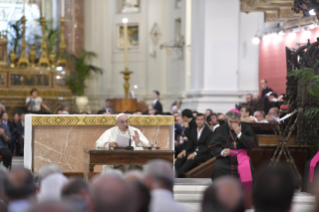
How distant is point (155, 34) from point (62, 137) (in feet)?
37.9

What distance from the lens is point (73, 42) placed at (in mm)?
19984

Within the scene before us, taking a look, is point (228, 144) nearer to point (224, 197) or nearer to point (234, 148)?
point (234, 148)

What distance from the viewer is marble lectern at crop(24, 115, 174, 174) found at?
30.9 feet

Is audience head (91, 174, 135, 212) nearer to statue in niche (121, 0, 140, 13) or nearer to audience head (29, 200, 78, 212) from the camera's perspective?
audience head (29, 200, 78, 212)

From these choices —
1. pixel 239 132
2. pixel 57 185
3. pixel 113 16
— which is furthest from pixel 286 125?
pixel 113 16

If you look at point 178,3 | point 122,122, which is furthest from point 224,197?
point 178,3

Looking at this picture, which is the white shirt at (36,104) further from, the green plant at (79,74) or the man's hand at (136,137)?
the man's hand at (136,137)

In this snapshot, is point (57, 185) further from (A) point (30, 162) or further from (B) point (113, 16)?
(B) point (113, 16)

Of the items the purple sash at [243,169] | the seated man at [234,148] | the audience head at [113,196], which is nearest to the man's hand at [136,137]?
the seated man at [234,148]

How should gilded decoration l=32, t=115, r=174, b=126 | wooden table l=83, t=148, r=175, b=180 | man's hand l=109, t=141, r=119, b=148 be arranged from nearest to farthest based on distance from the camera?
1. wooden table l=83, t=148, r=175, b=180
2. man's hand l=109, t=141, r=119, b=148
3. gilded decoration l=32, t=115, r=174, b=126

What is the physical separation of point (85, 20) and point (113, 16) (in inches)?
40.7

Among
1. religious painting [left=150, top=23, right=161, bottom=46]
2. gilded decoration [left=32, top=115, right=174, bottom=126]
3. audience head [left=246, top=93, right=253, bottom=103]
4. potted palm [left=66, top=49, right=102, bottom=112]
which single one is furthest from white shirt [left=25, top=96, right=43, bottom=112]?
gilded decoration [left=32, top=115, right=174, bottom=126]

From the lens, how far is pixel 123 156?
7.46 m

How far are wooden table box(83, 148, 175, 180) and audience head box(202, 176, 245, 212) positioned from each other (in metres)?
4.60
